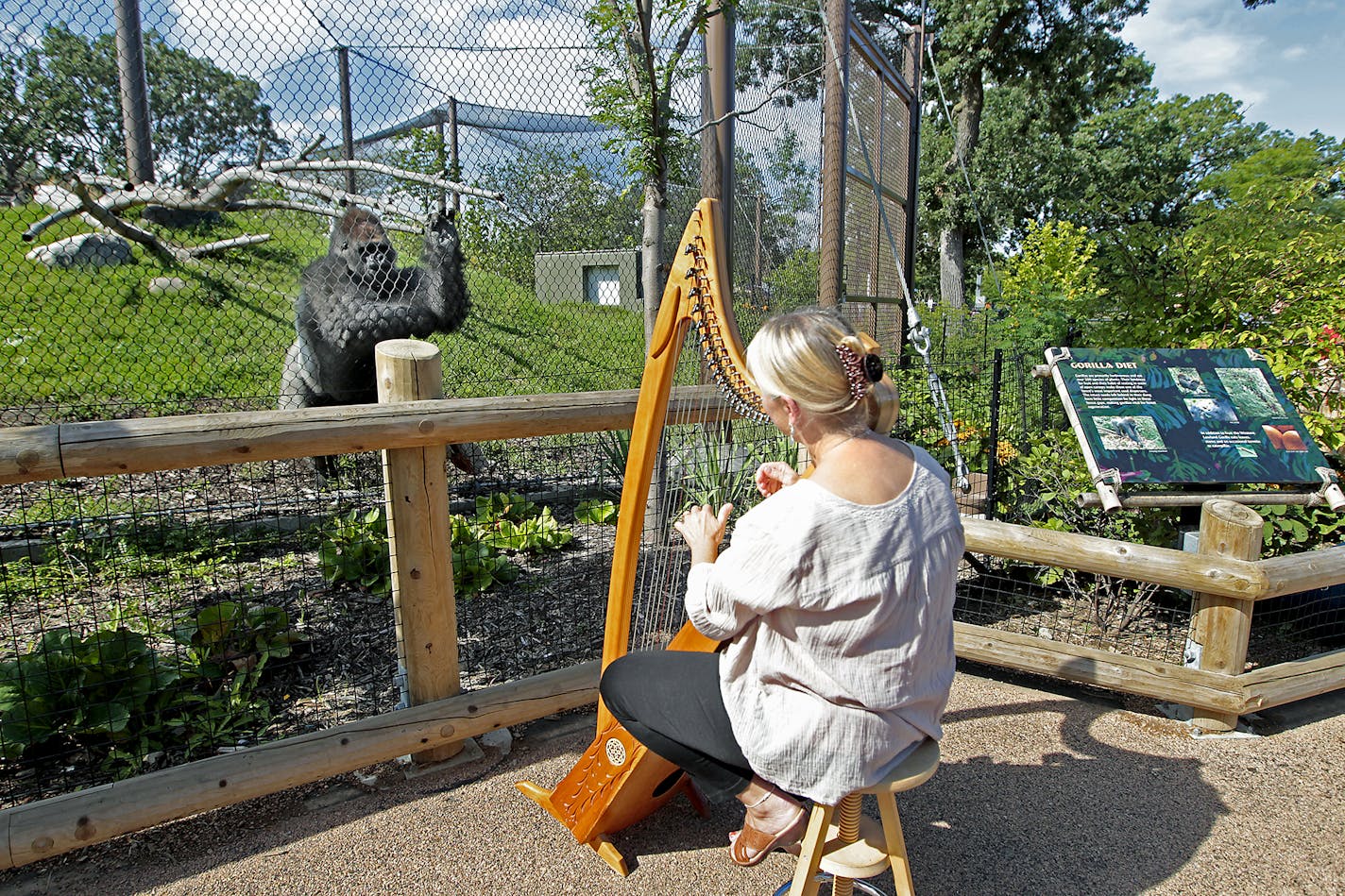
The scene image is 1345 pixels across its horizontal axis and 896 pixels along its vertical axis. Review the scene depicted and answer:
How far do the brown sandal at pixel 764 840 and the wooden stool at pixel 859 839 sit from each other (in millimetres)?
78

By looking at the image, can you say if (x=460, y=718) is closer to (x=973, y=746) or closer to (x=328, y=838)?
(x=328, y=838)

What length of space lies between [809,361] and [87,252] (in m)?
4.49

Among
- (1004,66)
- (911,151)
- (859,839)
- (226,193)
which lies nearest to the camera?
(859,839)

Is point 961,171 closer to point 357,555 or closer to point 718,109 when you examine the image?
point 718,109

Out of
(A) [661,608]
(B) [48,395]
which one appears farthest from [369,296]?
(A) [661,608]

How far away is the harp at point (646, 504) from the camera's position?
5.85ft

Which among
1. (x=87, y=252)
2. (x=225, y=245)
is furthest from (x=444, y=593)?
(x=87, y=252)

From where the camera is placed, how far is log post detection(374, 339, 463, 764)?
2584mm

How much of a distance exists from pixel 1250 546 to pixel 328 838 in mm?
3123

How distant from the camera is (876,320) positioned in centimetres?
652

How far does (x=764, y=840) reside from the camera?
5.83 feet

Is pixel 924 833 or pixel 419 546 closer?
pixel 924 833

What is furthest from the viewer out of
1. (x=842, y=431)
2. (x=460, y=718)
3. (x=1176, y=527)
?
(x=1176, y=527)

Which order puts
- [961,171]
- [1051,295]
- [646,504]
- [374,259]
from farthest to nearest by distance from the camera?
[961,171], [1051,295], [374,259], [646,504]
